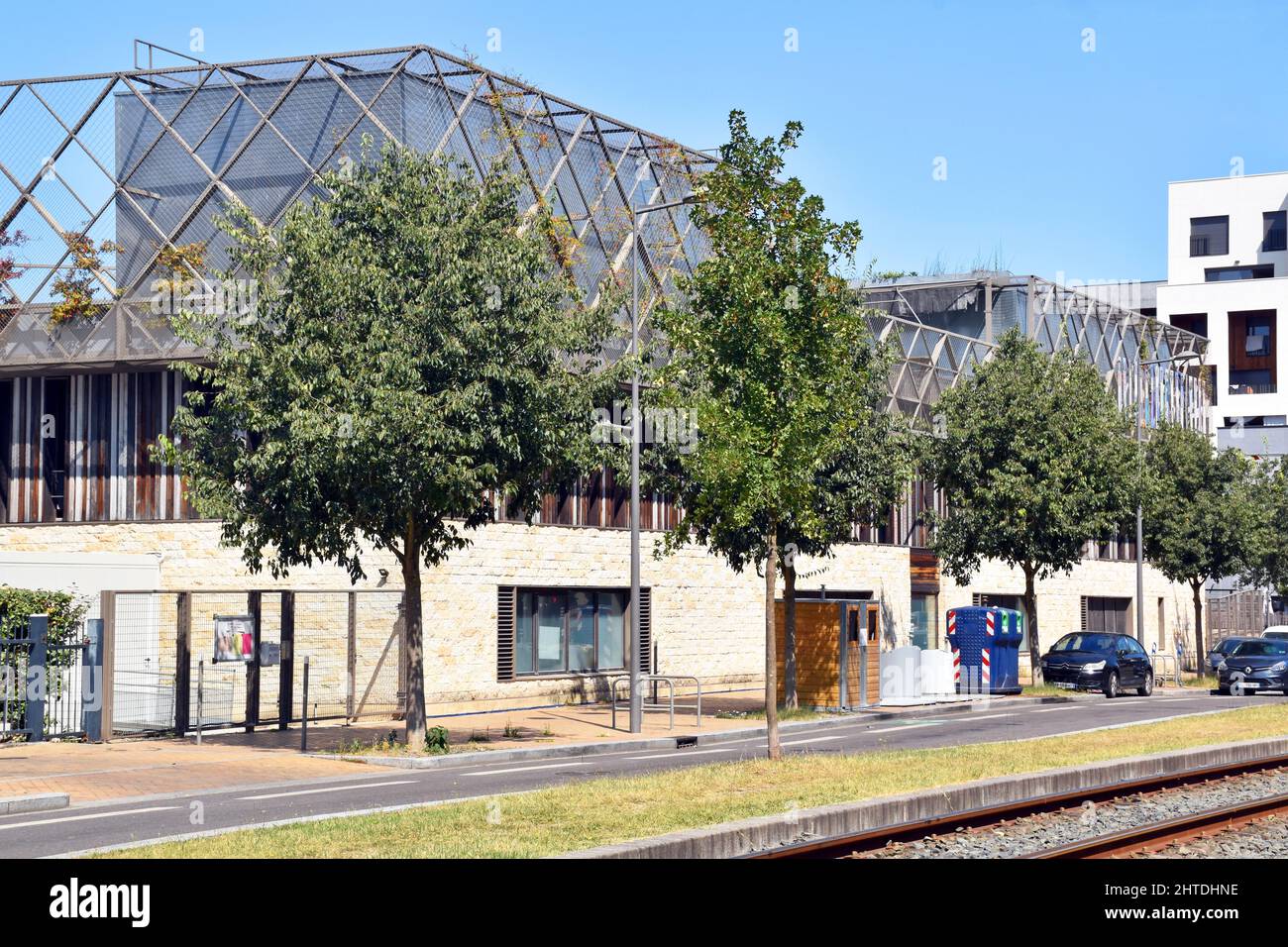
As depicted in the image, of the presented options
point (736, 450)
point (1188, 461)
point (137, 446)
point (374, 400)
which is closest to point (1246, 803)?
point (736, 450)

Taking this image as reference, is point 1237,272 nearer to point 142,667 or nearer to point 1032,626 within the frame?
point 1032,626

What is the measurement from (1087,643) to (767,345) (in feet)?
76.8

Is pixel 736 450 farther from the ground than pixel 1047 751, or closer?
farther from the ground

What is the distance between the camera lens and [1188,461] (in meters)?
50.3

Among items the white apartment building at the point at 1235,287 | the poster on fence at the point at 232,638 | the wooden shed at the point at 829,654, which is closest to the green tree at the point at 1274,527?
the wooden shed at the point at 829,654

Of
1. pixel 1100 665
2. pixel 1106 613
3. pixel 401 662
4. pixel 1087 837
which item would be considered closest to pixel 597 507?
pixel 401 662

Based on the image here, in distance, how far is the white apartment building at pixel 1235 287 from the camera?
3627 inches

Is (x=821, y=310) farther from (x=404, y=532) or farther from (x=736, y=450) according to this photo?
(x=404, y=532)

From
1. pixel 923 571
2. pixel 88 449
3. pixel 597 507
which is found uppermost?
pixel 88 449

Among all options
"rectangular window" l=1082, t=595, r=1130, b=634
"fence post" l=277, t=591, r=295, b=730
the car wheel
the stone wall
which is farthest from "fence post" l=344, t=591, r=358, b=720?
"rectangular window" l=1082, t=595, r=1130, b=634

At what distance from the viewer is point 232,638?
2456 centimetres

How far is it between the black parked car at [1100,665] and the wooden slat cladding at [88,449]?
22450mm
